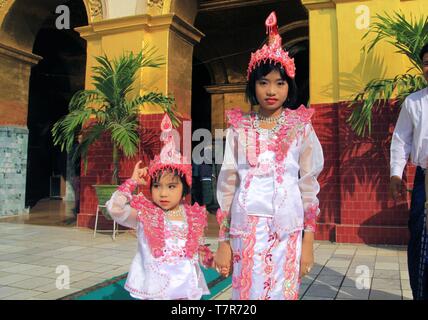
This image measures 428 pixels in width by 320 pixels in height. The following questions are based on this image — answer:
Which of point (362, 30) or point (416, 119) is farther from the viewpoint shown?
point (362, 30)

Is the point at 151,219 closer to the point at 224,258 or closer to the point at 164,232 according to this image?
the point at 164,232

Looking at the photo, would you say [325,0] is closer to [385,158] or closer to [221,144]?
[385,158]

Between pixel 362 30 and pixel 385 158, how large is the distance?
1949 millimetres

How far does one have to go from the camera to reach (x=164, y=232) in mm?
2426

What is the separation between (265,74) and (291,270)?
0.97 m

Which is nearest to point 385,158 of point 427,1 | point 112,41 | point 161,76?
point 427,1

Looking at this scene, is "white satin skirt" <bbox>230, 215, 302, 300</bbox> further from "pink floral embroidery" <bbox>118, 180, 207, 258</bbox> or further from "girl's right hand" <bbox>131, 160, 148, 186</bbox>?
"girl's right hand" <bbox>131, 160, 148, 186</bbox>

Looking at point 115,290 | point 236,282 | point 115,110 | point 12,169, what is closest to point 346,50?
point 115,110

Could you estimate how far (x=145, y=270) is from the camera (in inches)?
95.5

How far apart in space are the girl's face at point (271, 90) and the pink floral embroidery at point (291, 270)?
648mm

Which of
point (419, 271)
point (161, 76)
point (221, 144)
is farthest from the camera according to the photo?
point (221, 144)

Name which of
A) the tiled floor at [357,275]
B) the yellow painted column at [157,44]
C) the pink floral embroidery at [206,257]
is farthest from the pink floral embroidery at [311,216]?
the yellow painted column at [157,44]

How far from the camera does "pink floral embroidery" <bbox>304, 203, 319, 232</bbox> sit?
1.93 metres

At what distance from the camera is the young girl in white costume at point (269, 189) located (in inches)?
73.9
